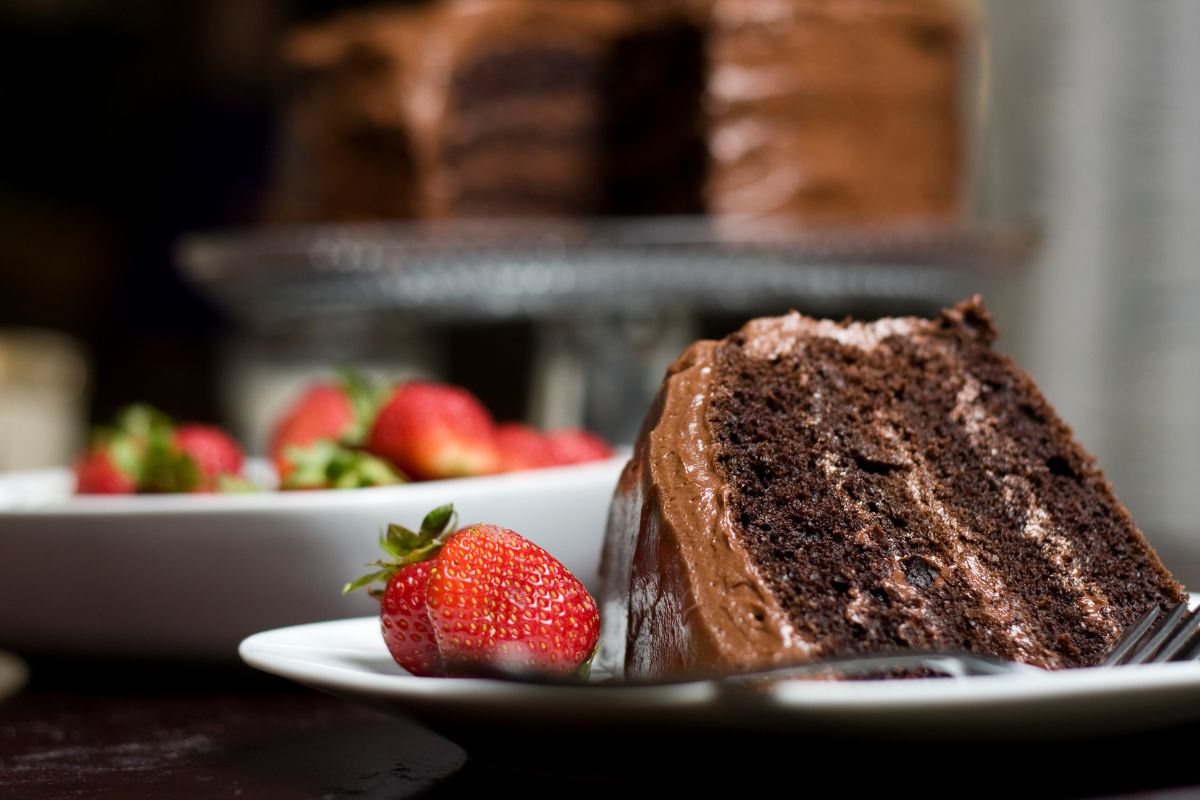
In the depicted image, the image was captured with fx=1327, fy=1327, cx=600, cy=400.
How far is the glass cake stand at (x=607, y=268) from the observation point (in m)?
2.01

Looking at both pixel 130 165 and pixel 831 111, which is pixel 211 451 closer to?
pixel 831 111

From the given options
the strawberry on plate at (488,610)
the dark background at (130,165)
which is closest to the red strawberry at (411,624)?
the strawberry on plate at (488,610)

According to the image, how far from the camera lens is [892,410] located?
0.92 meters

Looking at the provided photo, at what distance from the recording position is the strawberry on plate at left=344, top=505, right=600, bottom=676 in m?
0.72

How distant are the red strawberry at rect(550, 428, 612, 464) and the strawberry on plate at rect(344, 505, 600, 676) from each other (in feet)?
1.94

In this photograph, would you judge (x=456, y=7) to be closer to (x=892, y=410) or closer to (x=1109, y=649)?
(x=892, y=410)

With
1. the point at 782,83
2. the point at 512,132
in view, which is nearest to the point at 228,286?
the point at 512,132

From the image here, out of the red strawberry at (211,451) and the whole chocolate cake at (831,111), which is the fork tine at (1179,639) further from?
the whole chocolate cake at (831,111)

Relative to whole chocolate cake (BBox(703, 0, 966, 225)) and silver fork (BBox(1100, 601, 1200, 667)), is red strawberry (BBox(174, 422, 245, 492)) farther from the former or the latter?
whole chocolate cake (BBox(703, 0, 966, 225))

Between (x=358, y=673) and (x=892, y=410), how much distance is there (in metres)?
0.43

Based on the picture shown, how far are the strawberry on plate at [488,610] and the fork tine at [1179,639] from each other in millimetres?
313

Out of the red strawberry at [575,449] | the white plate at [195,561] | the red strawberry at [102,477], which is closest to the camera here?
the white plate at [195,561]

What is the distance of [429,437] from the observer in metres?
1.19

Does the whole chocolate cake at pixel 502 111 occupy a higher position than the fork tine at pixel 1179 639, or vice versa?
the whole chocolate cake at pixel 502 111
